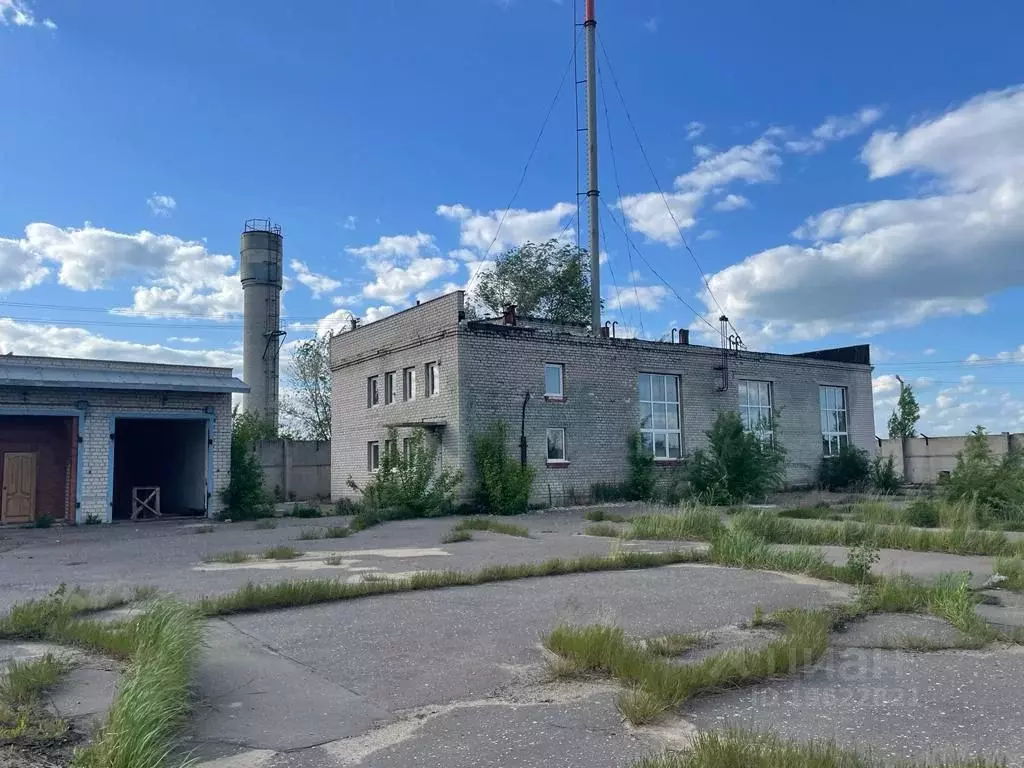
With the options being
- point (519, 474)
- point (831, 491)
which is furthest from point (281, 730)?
point (831, 491)

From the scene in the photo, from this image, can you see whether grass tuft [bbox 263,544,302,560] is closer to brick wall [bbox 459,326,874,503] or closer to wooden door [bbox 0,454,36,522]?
brick wall [bbox 459,326,874,503]

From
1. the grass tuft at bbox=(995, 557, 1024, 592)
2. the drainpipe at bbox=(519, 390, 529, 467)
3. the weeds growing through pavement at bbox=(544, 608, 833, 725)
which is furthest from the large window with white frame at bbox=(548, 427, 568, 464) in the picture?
the weeds growing through pavement at bbox=(544, 608, 833, 725)

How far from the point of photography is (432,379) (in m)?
22.8

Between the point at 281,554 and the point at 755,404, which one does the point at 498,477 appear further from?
the point at 755,404

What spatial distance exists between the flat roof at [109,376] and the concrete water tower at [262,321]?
74.9 ft

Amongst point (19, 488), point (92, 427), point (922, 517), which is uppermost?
point (92, 427)

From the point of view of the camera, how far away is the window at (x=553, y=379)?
23016 mm

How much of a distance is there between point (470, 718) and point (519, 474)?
15813 millimetres

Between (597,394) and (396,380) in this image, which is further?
(396,380)

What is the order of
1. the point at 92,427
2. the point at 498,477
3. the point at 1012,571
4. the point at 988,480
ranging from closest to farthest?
the point at 1012,571, the point at 988,480, the point at 92,427, the point at 498,477

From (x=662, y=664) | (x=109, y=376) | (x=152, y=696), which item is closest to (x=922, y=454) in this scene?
(x=109, y=376)

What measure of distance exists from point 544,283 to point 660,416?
1726cm

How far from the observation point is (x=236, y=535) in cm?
1684

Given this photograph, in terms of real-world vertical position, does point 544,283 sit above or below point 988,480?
above
